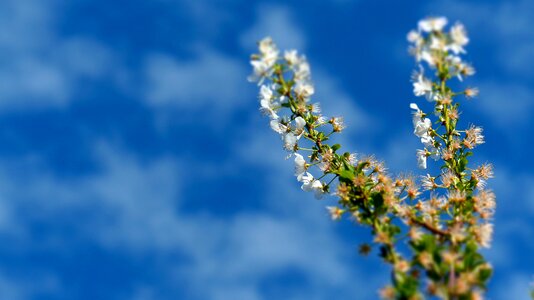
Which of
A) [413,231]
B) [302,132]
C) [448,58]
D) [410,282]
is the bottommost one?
[410,282]

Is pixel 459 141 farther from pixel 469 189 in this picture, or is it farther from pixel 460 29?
pixel 460 29

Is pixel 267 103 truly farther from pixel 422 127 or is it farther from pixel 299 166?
pixel 422 127

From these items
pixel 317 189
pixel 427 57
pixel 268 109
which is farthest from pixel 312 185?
pixel 427 57

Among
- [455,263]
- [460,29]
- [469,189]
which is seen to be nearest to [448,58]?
[460,29]

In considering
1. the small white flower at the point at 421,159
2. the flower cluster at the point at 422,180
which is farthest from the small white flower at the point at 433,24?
the small white flower at the point at 421,159

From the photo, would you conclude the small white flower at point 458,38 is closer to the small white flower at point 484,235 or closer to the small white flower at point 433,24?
the small white flower at point 433,24

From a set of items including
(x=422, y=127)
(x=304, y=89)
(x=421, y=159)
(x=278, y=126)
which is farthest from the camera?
(x=421, y=159)
